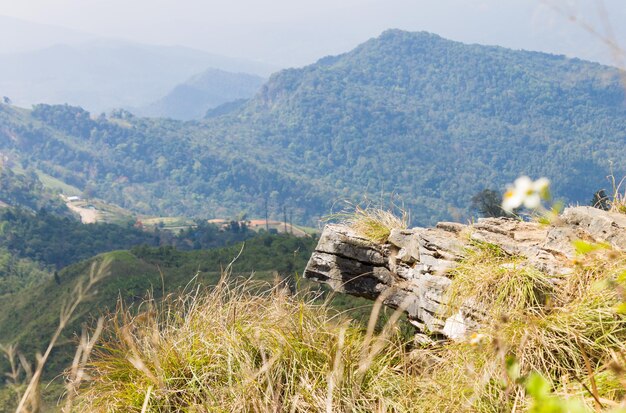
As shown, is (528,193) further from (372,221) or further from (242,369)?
(372,221)

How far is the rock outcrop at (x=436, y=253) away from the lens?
11.9 feet

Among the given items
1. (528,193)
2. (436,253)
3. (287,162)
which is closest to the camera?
(528,193)

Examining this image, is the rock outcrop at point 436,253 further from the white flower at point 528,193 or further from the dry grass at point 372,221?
the white flower at point 528,193

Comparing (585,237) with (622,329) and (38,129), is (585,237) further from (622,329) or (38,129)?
(38,129)

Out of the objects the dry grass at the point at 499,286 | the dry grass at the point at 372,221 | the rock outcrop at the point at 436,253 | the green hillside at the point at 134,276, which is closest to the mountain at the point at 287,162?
the green hillside at the point at 134,276

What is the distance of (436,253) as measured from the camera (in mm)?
4594

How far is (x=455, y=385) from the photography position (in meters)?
2.74

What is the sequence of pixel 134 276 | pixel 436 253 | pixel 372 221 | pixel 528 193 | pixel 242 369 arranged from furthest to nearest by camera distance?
pixel 134 276 < pixel 372 221 < pixel 436 253 < pixel 242 369 < pixel 528 193

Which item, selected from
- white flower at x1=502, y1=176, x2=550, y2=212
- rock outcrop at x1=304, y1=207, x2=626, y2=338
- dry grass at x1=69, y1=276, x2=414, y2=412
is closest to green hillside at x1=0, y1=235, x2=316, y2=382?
rock outcrop at x1=304, y1=207, x2=626, y2=338

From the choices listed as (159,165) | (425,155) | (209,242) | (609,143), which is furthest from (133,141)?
(609,143)

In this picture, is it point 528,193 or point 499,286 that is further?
point 499,286

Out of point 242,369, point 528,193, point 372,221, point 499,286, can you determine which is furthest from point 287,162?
point 528,193

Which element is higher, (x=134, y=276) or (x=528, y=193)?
(x=528, y=193)

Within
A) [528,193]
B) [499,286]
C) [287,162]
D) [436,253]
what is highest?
[528,193]
